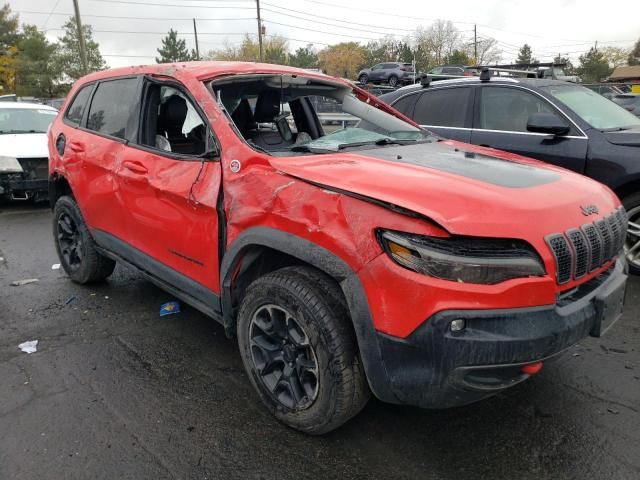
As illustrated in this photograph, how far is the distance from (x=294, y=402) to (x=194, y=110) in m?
1.87

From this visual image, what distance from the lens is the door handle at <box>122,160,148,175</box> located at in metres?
3.33

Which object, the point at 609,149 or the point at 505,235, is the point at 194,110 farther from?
the point at 609,149

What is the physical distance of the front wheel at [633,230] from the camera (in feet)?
14.9

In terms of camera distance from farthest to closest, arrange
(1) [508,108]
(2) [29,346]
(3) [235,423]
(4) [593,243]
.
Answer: (1) [508,108] → (2) [29,346] → (3) [235,423] → (4) [593,243]

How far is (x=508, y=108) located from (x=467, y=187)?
11.8 feet

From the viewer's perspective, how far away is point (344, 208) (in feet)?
7.16

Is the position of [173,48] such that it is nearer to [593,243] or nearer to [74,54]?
[74,54]

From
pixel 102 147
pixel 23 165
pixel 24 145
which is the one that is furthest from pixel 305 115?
pixel 24 145

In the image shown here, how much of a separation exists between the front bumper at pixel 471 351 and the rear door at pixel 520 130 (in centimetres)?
308

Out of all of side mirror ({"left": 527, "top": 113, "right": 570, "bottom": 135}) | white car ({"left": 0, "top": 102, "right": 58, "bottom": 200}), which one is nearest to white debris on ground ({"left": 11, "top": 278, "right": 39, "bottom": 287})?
white car ({"left": 0, "top": 102, "right": 58, "bottom": 200})

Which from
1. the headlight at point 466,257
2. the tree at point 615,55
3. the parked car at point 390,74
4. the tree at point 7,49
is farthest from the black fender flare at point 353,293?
the tree at point 615,55

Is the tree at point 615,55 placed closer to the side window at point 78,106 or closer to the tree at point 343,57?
the tree at point 343,57

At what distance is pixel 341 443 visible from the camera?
252 centimetres

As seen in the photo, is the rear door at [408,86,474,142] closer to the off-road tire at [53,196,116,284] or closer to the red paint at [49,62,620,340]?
the red paint at [49,62,620,340]
